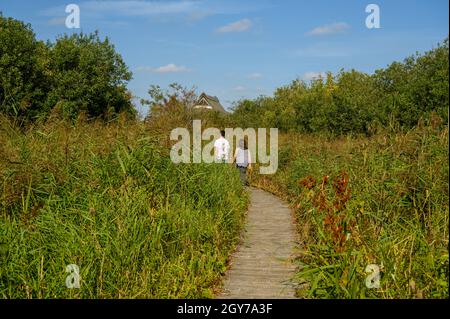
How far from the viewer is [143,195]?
594 centimetres

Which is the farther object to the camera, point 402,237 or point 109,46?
point 109,46

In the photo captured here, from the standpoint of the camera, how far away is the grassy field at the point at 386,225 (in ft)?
13.8

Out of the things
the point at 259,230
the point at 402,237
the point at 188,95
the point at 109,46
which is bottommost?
the point at 259,230

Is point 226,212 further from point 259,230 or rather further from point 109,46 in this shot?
point 109,46

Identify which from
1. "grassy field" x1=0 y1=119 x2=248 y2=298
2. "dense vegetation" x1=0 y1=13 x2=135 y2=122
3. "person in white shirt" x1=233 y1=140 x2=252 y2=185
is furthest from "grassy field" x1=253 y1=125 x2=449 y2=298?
"dense vegetation" x1=0 y1=13 x2=135 y2=122

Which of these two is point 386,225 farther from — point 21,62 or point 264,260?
point 21,62

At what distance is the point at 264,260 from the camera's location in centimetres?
625

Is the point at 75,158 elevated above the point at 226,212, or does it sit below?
above

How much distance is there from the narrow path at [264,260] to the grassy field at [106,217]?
23 cm

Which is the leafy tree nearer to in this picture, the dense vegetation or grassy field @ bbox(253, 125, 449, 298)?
the dense vegetation

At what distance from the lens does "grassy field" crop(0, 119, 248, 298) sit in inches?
179

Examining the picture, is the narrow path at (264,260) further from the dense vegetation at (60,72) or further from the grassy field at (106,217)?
the dense vegetation at (60,72)

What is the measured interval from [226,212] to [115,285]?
11.6ft
